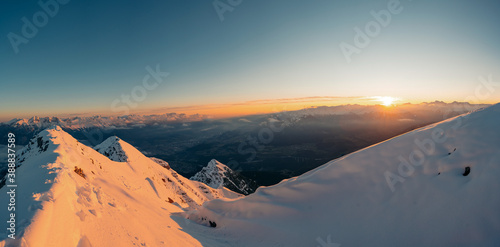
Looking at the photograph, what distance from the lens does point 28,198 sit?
36.3 ft

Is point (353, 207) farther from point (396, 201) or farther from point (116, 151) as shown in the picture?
point (116, 151)

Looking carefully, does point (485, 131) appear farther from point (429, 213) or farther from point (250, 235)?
point (250, 235)

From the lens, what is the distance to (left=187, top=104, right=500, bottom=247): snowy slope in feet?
33.1

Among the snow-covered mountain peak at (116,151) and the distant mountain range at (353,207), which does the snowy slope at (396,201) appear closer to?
the distant mountain range at (353,207)

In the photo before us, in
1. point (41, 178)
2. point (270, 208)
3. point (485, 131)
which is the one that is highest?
point (485, 131)

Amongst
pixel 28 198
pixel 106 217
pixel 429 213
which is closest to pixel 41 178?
pixel 28 198

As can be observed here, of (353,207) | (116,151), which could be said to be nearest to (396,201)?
(353,207)

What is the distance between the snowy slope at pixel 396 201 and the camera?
1008cm

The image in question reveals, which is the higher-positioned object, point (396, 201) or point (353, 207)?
point (396, 201)

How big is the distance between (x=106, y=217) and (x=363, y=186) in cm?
1987

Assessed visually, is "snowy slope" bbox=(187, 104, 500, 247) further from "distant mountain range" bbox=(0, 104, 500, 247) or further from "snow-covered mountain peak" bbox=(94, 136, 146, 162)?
"snow-covered mountain peak" bbox=(94, 136, 146, 162)

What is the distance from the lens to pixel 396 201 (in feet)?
42.4

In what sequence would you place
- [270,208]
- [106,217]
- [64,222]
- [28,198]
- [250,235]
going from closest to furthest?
1. [64,222]
2. [28,198]
3. [106,217]
4. [250,235]
5. [270,208]

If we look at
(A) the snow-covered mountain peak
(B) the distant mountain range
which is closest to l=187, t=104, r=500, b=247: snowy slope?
(B) the distant mountain range
